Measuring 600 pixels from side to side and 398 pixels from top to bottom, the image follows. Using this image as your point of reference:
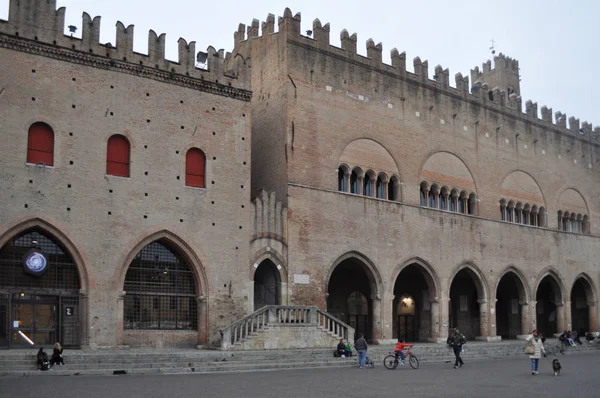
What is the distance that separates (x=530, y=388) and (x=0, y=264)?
594 inches

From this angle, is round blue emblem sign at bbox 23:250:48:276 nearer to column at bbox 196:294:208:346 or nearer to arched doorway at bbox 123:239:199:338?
arched doorway at bbox 123:239:199:338

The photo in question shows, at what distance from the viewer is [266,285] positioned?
2728 centimetres

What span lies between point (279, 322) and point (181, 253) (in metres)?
4.09

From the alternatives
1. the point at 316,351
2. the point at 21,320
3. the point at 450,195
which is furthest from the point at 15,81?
the point at 450,195

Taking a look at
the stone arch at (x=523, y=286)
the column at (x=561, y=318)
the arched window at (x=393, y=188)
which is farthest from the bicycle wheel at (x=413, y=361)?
the column at (x=561, y=318)

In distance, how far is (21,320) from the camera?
21297 mm

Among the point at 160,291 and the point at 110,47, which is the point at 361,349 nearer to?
the point at 160,291

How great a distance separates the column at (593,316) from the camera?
3912cm

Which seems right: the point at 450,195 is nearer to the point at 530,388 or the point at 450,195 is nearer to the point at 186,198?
the point at 186,198

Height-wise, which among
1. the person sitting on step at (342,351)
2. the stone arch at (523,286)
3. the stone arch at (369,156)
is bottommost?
the person sitting on step at (342,351)

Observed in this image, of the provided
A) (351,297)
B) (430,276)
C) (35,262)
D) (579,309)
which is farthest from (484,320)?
(35,262)

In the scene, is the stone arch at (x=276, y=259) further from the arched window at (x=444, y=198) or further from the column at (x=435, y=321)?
the arched window at (x=444, y=198)

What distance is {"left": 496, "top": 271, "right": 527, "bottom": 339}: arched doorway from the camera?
3807cm

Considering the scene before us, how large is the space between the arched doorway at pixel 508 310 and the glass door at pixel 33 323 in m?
23.9
